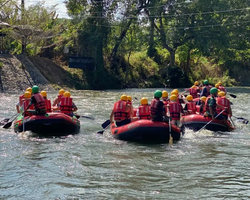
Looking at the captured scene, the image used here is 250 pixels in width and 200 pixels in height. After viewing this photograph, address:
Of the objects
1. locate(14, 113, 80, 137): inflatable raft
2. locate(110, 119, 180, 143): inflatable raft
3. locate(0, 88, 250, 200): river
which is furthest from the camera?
locate(14, 113, 80, 137): inflatable raft

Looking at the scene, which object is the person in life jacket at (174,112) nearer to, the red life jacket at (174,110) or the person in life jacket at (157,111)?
the red life jacket at (174,110)

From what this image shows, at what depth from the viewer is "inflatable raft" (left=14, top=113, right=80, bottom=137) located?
13086mm

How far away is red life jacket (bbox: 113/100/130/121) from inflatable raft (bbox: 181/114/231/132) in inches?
89.5

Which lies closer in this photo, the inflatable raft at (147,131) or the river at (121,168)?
the river at (121,168)

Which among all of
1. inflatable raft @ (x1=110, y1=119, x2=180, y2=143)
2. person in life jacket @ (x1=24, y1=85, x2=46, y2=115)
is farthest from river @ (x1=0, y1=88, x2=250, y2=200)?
person in life jacket @ (x1=24, y1=85, x2=46, y2=115)

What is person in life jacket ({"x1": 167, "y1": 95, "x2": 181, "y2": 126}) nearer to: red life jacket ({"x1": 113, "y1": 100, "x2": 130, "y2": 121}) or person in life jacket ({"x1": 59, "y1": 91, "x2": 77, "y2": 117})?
red life jacket ({"x1": 113, "y1": 100, "x2": 130, "y2": 121})

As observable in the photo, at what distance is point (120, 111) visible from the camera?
13250 mm

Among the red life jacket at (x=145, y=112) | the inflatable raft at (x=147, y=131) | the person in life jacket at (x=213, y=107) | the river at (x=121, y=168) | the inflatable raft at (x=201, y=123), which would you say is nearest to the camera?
the river at (x=121, y=168)

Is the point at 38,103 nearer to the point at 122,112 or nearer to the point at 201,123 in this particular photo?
the point at 122,112

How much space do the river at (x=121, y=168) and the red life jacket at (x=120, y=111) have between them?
29.2 inches

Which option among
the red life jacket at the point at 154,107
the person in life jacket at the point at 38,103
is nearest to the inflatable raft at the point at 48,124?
the person in life jacket at the point at 38,103

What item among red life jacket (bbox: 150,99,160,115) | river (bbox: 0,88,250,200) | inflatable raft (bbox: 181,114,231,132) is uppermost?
red life jacket (bbox: 150,99,160,115)

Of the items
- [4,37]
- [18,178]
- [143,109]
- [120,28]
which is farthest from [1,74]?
[18,178]

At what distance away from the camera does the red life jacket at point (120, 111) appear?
43.2ft
